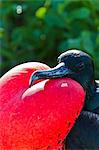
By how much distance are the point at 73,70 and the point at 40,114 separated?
11 cm

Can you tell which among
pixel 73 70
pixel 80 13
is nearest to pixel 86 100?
pixel 73 70

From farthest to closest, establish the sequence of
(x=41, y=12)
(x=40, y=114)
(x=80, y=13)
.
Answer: (x=41, y=12) < (x=80, y=13) < (x=40, y=114)

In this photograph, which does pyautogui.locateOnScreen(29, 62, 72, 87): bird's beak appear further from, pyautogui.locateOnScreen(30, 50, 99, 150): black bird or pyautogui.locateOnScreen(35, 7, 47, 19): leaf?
pyautogui.locateOnScreen(35, 7, 47, 19): leaf

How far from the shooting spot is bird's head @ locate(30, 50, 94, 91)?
→ 101 cm

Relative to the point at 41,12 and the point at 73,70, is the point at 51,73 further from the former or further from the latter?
the point at 41,12

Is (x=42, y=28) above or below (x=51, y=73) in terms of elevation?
below

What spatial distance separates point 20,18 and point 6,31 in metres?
0.12

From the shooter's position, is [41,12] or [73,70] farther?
[41,12]

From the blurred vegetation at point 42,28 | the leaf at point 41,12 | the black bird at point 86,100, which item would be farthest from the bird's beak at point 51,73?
the leaf at point 41,12

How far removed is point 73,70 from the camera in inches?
40.4

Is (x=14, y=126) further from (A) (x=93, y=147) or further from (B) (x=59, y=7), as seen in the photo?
(B) (x=59, y=7)

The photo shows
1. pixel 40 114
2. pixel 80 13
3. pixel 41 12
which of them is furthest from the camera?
pixel 41 12

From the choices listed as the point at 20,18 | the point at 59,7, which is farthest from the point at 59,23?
the point at 20,18

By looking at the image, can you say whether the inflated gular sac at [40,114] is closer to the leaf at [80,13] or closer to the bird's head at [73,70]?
the bird's head at [73,70]
